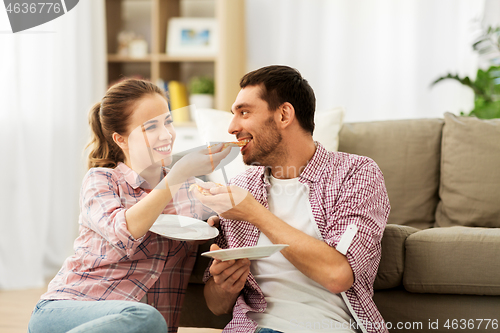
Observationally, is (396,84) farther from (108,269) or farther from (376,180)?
(108,269)

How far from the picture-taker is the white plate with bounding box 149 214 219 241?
3.73 feet

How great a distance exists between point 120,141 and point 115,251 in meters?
0.29

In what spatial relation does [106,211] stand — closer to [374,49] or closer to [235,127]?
[235,127]

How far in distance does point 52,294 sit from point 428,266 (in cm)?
105

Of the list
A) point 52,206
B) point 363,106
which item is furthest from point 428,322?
point 52,206

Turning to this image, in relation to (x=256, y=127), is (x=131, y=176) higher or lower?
lower

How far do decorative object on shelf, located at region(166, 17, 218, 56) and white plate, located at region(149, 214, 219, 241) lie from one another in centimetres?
207

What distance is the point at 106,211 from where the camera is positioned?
3.76ft

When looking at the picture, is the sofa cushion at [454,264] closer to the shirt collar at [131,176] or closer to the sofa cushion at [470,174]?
the sofa cushion at [470,174]

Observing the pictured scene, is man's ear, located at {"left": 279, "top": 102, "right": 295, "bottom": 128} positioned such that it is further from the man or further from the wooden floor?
the wooden floor

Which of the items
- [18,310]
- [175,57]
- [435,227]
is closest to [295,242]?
[435,227]

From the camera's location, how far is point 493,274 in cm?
136

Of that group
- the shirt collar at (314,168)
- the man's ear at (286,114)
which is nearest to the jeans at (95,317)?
the shirt collar at (314,168)

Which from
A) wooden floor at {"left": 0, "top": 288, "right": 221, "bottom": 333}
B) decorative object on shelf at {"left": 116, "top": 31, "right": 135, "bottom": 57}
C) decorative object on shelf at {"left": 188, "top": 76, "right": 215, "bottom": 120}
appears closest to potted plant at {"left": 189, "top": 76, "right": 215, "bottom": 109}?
decorative object on shelf at {"left": 188, "top": 76, "right": 215, "bottom": 120}
